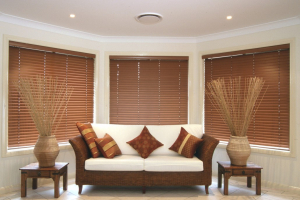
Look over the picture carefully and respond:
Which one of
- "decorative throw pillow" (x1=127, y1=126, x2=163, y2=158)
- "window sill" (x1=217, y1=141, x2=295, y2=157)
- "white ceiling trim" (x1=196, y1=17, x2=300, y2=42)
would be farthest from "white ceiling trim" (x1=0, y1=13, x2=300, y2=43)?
"window sill" (x1=217, y1=141, x2=295, y2=157)

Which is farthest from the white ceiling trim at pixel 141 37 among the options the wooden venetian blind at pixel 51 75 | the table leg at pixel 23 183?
the table leg at pixel 23 183

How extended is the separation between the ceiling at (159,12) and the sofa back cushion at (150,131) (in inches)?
63.2

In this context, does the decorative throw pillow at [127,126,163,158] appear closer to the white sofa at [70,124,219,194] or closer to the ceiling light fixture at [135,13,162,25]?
the white sofa at [70,124,219,194]

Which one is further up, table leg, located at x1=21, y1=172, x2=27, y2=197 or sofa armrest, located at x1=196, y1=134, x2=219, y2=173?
sofa armrest, located at x1=196, y1=134, x2=219, y2=173

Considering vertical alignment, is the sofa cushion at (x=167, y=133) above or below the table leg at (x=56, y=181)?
above

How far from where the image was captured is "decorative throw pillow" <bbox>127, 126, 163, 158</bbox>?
3365 millimetres

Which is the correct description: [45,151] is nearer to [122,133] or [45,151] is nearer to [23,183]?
[23,183]

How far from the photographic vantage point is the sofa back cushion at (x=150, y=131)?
11.8ft

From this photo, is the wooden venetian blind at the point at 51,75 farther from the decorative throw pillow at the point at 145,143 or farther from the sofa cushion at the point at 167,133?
the sofa cushion at the point at 167,133

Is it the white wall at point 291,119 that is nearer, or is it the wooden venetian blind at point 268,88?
the white wall at point 291,119

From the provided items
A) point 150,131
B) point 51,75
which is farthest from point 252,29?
point 51,75

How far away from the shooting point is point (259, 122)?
367 cm

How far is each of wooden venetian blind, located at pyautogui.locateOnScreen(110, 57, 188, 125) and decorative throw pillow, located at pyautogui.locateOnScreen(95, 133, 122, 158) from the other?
89cm

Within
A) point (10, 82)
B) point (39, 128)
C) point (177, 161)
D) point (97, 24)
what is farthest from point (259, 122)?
point (10, 82)
